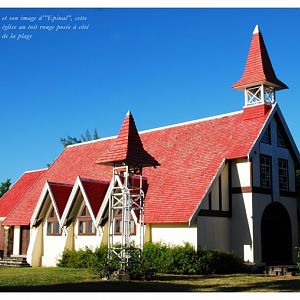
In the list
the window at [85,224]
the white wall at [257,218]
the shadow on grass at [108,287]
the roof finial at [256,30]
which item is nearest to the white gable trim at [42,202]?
the window at [85,224]

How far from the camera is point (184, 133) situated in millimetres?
32656

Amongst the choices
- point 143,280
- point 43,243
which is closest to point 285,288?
point 143,280

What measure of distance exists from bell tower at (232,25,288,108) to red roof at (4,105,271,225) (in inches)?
39.5

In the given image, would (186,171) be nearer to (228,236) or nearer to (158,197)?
(158,197)

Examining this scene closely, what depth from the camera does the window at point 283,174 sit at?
98.5 ft

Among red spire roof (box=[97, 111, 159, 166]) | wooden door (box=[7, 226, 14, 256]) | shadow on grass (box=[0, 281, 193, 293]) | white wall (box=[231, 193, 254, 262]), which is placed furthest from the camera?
wooden door (box=[7, 226, 14, 256])

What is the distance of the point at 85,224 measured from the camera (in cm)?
3041

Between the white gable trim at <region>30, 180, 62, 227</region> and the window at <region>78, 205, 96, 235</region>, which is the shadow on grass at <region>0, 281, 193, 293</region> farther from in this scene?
the white gable trim at <region>30, 180, 62, 227</region>

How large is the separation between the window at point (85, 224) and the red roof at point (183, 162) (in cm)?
334

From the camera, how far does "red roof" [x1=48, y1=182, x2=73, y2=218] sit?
102 ft

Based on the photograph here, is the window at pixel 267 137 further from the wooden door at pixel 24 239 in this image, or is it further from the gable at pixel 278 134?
the wooden door at pixel 24 239

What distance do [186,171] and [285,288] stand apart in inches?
443

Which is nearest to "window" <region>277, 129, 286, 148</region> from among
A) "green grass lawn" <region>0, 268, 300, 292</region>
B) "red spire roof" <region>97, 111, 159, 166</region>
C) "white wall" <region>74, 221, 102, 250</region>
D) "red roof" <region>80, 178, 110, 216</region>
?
"red spire roof" <region>97, 111, 159, 166</region>

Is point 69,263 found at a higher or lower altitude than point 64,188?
lower
